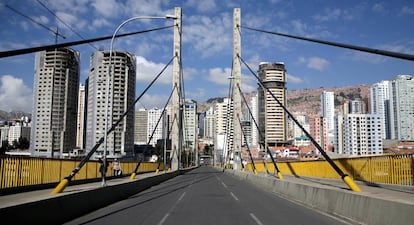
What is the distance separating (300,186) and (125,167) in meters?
26.1

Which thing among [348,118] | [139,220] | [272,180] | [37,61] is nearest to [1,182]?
[139,220]

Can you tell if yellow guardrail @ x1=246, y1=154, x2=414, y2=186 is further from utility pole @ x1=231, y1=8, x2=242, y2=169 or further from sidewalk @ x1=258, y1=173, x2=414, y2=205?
utility pole @ x1=231, y1=8, x2=242, y2=169

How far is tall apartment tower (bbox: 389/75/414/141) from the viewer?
97625 millimetres

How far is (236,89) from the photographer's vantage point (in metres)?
51.6

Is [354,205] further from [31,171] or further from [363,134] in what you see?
[363,134]

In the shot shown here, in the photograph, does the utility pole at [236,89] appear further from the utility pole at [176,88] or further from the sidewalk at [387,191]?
the sidewalk at [387,191]

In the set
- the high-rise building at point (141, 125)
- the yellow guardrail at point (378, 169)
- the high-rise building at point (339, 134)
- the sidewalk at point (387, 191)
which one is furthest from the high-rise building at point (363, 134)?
the high-rise building at point (141, 125)

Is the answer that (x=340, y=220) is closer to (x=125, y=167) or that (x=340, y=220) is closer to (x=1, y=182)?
(x=1, y=182)

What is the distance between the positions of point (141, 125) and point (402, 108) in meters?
94.7

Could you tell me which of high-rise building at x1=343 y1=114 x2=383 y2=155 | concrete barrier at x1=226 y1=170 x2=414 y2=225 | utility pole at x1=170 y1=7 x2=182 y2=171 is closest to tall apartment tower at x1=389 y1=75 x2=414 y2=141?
high-rise building at x1=343 y1=114 x2=383 y2=155

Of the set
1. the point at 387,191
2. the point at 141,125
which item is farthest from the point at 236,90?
the point at 141,125

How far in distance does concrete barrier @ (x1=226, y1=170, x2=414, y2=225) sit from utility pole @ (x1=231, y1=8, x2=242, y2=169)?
30661mm

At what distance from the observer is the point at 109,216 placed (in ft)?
41.2

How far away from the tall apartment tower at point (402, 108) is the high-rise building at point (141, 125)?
275 ft
